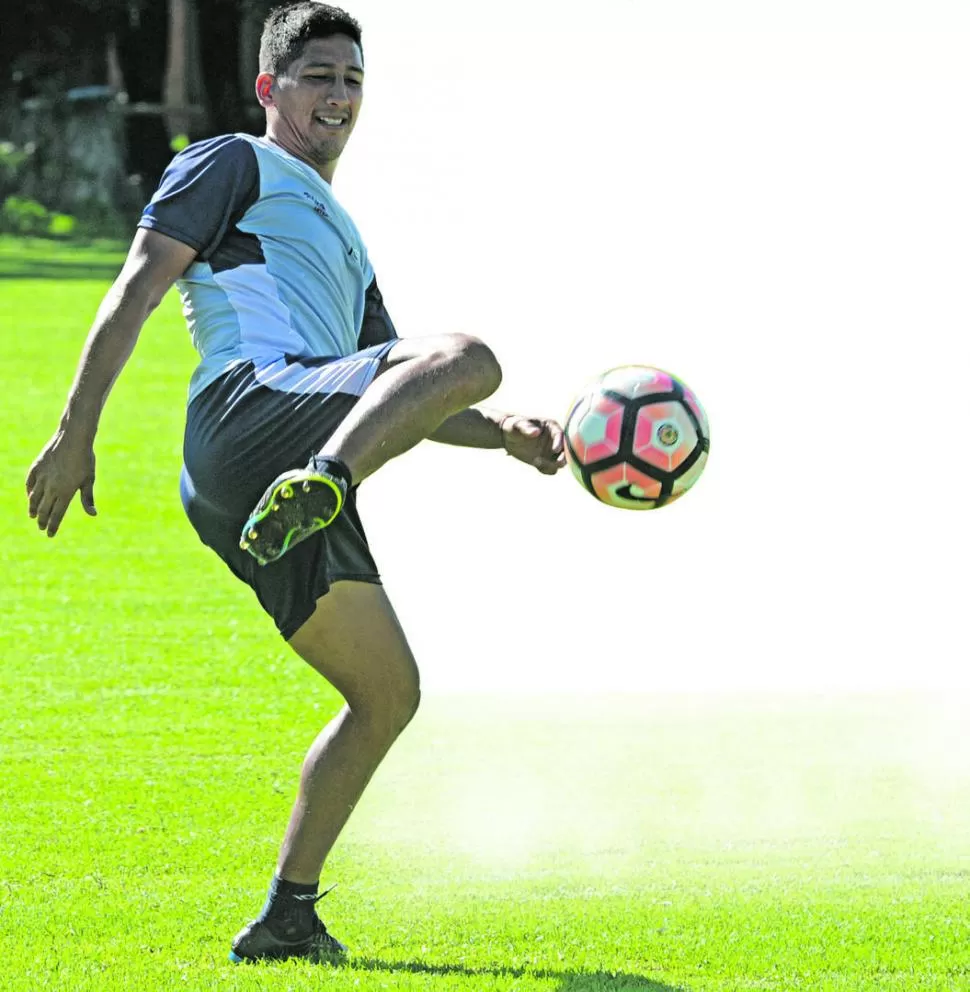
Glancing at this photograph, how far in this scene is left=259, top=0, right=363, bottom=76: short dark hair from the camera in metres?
4.84

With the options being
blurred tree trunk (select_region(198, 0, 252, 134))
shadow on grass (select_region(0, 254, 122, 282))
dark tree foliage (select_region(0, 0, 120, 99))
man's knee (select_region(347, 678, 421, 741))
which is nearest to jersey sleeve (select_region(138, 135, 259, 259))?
man's knee (select_region(347, 678, 421, 741))

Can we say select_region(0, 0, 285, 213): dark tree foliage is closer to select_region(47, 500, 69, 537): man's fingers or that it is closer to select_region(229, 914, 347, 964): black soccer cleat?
select_region(47, 500, 69, 537): man's fingers

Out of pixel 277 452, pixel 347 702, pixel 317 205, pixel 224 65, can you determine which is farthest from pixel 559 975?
pixel 224 65

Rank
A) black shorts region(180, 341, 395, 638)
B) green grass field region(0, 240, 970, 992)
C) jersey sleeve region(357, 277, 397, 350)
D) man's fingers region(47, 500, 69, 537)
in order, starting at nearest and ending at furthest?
man's fingers region(47, 500, 69, 537), black shorts region(180, 341, 395, 638), green grass field region(0, 240, 970, 992), jersey sleeve region(357, 277, 397, 350)

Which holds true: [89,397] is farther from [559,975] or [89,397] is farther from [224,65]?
[224,65]

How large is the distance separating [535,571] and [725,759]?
5.99 feet

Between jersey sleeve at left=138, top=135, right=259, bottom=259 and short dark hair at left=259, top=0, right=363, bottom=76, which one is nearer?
jersey sleeve at left=138, top=135, right=259, bottom=259

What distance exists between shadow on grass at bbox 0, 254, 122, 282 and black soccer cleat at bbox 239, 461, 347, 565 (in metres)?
25.9

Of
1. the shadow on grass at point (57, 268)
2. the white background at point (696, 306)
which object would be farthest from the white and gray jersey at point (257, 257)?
the shadow on grass at point (57, 268)

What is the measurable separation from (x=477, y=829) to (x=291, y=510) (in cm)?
274

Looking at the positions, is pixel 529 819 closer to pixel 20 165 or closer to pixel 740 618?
pixel 740 618

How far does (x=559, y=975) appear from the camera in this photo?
4.46m

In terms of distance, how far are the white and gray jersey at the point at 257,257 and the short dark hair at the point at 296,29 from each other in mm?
254

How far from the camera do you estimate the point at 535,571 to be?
884 centimetres
